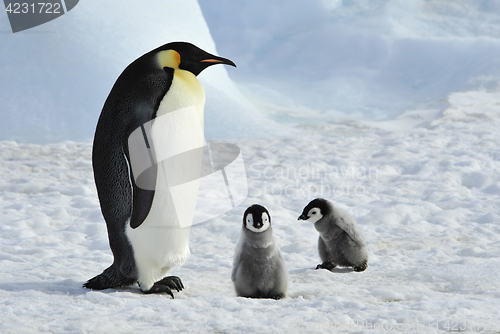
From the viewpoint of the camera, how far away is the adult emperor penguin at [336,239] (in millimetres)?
2912

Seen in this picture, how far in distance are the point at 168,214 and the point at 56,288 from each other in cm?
60

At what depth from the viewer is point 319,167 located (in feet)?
19.4

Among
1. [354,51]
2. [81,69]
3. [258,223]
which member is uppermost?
[354,51]

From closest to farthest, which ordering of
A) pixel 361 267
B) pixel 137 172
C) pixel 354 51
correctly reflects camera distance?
pixel 137 172, pixel 361 267, pixel 354 51

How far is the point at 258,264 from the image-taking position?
2322 millimetres

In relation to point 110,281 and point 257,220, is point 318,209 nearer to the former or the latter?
point 257,220

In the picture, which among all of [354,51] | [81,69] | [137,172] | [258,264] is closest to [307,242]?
[258,264]

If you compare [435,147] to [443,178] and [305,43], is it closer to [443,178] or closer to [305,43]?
[443,178]

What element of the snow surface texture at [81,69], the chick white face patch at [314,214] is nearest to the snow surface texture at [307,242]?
the chick white face patch at [314,214]

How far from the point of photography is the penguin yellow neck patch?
231 cm

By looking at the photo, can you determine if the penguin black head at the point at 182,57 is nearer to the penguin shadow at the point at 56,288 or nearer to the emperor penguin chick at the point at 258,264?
the emperor penguin chick at the point at 258,264

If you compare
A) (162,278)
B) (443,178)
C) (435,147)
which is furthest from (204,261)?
(435,147)

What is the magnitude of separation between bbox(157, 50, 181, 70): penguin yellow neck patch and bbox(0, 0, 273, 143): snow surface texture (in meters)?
5.61

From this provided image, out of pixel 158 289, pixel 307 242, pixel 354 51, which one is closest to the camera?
pixel 158 289
